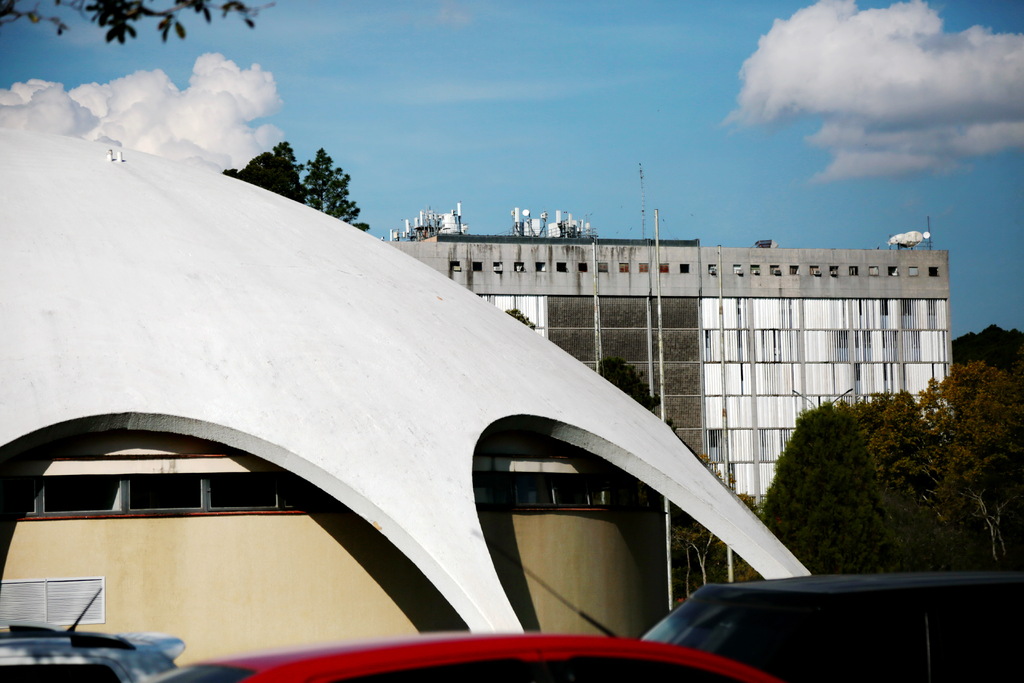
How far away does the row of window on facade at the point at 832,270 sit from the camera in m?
75.0

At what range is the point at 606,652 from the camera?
4.49m

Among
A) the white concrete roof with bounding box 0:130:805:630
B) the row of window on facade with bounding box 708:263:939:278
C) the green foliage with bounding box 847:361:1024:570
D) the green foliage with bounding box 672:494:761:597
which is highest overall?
the row of window on facade with bounding box 708:263:939:278

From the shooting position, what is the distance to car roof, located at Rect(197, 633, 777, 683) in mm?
4105

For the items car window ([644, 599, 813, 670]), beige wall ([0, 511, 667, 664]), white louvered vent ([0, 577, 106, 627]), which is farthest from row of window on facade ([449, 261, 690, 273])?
car window ([644, 599, 813, 670])

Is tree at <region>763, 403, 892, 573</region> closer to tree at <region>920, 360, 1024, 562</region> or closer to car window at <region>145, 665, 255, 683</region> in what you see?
tree at <region>920, 360, 1024, 562</region>

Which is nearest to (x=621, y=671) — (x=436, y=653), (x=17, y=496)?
(x=436, y=653)

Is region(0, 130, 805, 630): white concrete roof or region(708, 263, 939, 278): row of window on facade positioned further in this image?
region(708, 263, 939, 278): row of window on facade

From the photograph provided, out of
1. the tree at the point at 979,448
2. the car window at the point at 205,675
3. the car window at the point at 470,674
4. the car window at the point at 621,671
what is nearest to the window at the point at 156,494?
the car window at the point at 205,675

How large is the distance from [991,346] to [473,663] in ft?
308

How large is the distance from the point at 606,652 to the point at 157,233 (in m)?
11.8

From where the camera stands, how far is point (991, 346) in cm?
8981

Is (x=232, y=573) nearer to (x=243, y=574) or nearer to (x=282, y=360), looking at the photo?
(x=243, y=574)

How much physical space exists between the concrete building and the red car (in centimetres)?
6650

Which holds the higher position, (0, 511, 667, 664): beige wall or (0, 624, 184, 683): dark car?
(0, 624, 184, 683): dark car
